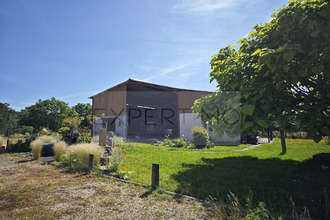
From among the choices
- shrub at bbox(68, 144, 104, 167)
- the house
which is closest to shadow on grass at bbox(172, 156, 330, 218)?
shrub at bbox(68, 144, 104, 167)

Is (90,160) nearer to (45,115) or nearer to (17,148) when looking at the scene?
(17,148)

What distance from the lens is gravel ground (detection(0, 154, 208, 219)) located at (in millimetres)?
3584

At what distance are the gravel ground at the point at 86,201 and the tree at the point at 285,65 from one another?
237 centimetres

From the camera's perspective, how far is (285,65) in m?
3.31

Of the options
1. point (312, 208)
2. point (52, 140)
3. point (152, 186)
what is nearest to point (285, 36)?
point (312, 208)

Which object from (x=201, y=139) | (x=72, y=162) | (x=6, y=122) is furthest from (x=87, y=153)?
(x=6, y=122)

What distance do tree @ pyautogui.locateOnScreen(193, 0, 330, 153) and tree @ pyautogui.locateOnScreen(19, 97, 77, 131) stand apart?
4105cm

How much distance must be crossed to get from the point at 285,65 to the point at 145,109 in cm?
3143

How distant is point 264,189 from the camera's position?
4.72 m

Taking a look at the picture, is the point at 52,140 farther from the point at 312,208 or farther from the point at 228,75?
the point at 312,208

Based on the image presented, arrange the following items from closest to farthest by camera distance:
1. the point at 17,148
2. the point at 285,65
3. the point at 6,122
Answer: the point at 285,65, the point at 17,148, the point at 6,122

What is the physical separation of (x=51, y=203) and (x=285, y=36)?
6607 millimetres

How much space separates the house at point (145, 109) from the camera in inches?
902

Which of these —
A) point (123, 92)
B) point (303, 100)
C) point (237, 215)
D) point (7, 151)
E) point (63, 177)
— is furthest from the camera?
point (123, 92)
